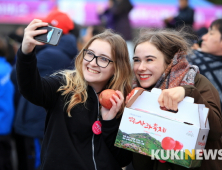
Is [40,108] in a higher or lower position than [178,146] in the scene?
lower

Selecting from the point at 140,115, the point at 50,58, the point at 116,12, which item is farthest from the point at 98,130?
the point at 116,12

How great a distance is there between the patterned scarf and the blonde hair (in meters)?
0.35

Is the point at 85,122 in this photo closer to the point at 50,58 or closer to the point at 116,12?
the point at 50,58

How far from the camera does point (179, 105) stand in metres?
1.81

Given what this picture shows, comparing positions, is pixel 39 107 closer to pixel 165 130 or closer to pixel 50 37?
pixel 50 37

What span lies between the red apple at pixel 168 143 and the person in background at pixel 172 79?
0.20m

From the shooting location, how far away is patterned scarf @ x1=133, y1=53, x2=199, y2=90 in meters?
2.07

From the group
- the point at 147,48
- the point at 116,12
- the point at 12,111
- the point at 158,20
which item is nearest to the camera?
the point at 147,48

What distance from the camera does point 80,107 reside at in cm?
219

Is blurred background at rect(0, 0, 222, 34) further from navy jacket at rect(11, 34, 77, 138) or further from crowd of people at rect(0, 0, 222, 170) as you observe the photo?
crowd of people at rect(0, 0, 222, 170)

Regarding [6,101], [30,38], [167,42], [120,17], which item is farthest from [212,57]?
[120,17]

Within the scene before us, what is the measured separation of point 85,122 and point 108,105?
0.23m

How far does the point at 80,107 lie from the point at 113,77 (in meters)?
0.45

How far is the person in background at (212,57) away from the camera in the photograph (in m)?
2.82
